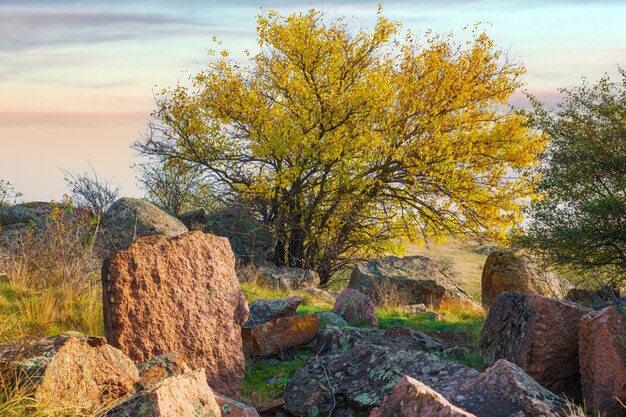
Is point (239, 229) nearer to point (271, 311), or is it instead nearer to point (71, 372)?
point (271, 311)

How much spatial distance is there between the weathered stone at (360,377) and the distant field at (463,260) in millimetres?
19039

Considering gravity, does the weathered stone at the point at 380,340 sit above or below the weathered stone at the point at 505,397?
below

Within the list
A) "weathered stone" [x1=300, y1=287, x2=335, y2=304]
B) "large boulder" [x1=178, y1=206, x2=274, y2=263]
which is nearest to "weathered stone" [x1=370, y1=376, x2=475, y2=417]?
"weathered stone" [x1=300, y1=287, x2=335, y2=304]

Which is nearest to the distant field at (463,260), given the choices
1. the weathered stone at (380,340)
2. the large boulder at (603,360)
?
the weathered stone at (380,340)

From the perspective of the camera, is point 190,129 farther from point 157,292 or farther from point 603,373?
point 603,373

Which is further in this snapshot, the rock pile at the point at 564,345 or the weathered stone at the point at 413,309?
the weathered stone at the point at 413,309

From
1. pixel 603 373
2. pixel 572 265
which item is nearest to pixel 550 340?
pixel 603 373

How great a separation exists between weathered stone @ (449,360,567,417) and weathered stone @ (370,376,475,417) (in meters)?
0.88

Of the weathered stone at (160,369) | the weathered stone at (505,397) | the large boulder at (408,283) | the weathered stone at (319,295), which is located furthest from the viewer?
the large boulder at (408,283)

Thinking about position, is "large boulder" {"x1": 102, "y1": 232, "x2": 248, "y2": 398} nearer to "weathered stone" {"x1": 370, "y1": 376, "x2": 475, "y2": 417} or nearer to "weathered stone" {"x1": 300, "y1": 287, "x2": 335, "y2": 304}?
"weathered stone" {"x1": 370, "y1": 376, "x2": 475, "y2": 417}

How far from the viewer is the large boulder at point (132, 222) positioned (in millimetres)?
19344

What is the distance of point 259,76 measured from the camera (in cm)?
2178

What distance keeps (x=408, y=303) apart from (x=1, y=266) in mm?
9356

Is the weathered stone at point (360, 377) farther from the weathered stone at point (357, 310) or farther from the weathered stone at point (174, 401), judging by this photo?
the weathered stone at point (357, 310)
